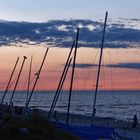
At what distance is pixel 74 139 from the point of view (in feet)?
87.4

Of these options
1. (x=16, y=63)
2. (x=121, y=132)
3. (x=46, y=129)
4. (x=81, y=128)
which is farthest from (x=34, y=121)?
(x=16, y=63)

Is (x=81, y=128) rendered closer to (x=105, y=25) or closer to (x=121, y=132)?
(x=121, y=132)

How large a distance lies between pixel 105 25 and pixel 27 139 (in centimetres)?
2145

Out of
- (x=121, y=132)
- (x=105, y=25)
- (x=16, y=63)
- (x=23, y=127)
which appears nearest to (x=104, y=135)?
(x=121, y=132)

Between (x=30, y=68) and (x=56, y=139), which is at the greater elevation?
(x=30, y=68)

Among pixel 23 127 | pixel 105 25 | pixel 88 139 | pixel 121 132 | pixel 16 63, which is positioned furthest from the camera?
pixel 16 63

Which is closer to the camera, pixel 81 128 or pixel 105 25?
pixel 81 128

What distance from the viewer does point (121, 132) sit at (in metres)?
40.1

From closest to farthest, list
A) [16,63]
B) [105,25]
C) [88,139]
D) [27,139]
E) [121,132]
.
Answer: [27,139], [88,139], [121,132], [105,25], [16,63]

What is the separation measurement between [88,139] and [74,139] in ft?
20.1

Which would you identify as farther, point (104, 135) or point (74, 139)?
point (104, 135)

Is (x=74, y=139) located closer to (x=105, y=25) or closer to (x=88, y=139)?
(x=88, y=139)

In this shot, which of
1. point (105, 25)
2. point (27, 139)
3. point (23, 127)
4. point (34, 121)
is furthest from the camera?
point (105, 25)

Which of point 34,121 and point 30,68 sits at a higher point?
point 30,68
